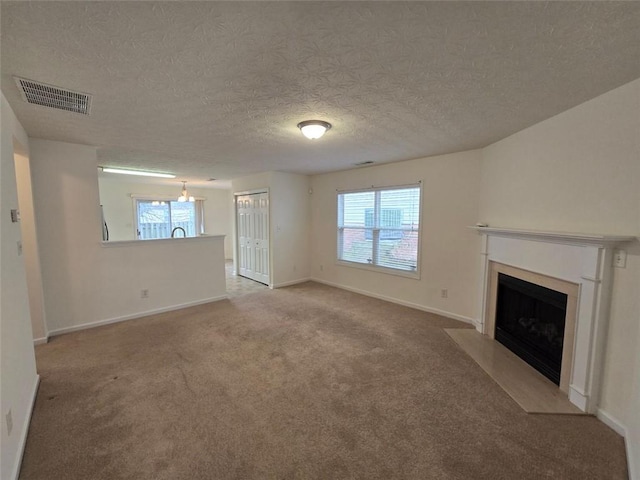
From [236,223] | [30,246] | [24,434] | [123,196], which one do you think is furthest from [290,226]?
[123,196]

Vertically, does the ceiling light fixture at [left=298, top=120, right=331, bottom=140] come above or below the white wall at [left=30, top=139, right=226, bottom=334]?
above

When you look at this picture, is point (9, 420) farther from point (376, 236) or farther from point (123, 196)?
point (123, 196)

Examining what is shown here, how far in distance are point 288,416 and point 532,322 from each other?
2689mm

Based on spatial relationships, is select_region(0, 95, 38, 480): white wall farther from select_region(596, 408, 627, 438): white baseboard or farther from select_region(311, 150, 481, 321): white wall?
select_region(311, 150, 481, 321): white wall

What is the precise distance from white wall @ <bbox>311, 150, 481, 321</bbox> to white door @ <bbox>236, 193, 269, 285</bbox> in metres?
2.11

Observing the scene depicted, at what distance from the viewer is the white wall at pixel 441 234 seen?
370cm

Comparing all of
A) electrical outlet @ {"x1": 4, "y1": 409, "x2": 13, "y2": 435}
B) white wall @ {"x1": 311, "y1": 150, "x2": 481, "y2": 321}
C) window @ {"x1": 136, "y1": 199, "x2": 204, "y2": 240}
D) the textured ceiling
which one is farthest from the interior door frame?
electrical outlet @ {"x1": 4, "y1": 409, "x2": 13, "y2": 435}

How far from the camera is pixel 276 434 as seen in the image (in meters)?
1.80

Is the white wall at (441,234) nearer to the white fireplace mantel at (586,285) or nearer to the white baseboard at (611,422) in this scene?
the white fireplace mantel at (586,285)

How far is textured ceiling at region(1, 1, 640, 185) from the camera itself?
3.90 ft

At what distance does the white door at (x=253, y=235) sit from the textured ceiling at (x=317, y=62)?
9.51 feet

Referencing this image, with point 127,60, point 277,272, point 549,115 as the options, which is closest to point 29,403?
point 127,60

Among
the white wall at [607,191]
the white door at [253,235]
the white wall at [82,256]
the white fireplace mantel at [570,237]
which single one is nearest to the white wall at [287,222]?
the white door at [253,235]

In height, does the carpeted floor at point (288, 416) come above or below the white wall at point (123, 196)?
below
